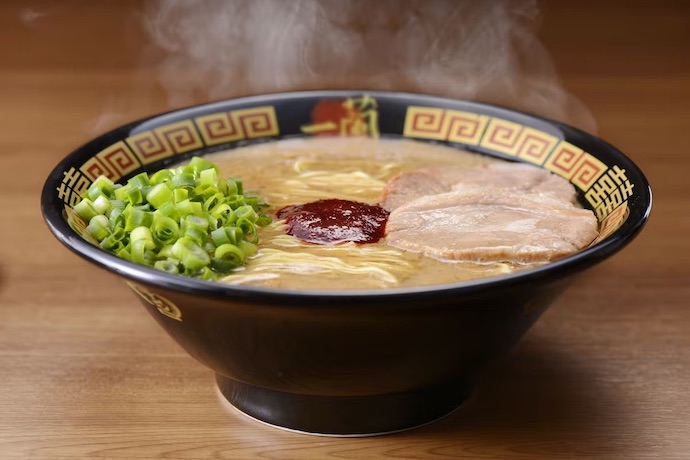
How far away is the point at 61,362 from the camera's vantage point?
287 cm

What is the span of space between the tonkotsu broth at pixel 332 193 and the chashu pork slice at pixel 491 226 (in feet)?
0.12

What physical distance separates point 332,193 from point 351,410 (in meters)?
0.83

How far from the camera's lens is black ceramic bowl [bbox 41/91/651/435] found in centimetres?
205

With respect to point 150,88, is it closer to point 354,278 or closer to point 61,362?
point 61,362

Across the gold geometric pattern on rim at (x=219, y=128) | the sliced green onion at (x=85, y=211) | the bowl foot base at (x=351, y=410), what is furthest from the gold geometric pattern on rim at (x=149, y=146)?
the bowl foot base at (x=351, y=410)

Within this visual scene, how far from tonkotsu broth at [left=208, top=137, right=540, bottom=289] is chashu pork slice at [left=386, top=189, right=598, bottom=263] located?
36 mm

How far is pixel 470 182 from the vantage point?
9.68ft

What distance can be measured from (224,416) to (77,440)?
1.21 feet

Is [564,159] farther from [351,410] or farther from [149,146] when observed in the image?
[149,146]

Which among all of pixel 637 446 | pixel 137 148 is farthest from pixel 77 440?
pixel 637 446

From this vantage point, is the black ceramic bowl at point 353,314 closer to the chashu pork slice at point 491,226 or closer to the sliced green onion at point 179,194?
the chashu pork slice at point 491,226

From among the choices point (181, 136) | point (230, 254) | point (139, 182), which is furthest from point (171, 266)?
point (181, 136)

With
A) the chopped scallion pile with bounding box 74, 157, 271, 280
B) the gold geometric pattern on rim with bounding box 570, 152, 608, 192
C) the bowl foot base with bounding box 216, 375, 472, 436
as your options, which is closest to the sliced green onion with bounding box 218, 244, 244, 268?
the chopped scallion pile with bounding box 74, 157, 271, 280

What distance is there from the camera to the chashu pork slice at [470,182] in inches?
113
